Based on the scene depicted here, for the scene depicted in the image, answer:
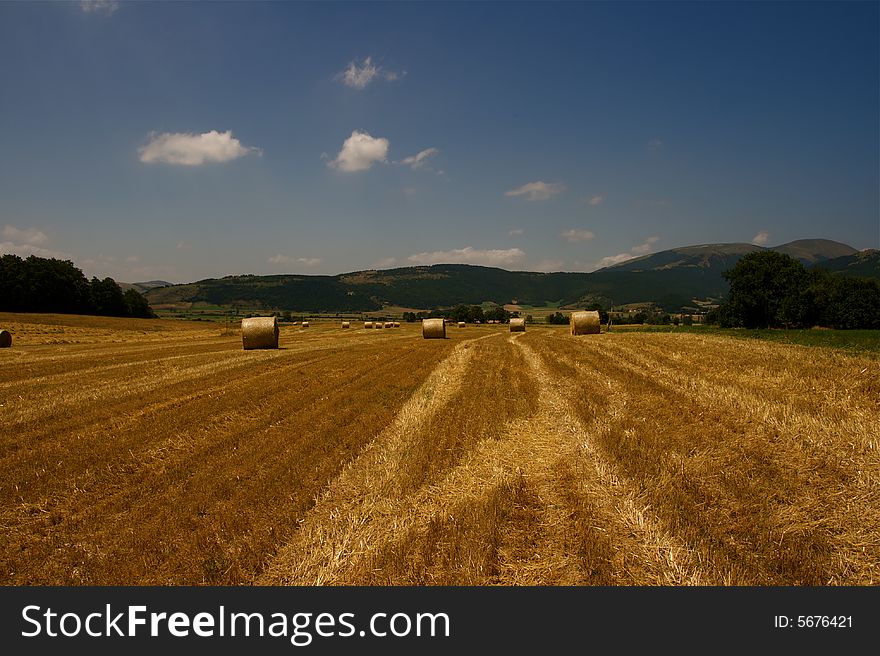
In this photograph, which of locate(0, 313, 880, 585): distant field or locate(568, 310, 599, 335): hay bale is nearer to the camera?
locate(0, 313, 880, 585): distant field

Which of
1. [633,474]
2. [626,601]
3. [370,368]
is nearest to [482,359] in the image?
[370,368]

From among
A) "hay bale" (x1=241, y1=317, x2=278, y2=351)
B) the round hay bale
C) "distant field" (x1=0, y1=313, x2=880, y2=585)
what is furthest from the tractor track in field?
the round hay bale

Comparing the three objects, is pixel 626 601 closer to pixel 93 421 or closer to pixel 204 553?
pixel 204 553

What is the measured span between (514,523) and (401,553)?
4.94 ft

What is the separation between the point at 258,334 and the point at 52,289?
79.3 meters

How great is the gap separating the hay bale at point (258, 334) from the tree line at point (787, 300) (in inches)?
2892

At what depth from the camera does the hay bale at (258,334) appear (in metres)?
27.8

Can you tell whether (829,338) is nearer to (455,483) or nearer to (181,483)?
(455,483)

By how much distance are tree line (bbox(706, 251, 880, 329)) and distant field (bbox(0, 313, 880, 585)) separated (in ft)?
224

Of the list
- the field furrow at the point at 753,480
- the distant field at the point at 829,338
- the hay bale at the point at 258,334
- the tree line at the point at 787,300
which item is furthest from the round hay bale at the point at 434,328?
the tree line at the point at 787,300

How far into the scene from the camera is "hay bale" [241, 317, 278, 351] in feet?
91.2

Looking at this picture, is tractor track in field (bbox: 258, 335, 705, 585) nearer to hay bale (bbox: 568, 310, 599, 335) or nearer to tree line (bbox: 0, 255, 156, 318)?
hay bale (bbox: 568, 310, 599, 335)

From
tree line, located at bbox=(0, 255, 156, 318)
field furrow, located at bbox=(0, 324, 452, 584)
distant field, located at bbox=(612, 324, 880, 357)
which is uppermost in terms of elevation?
tree line, located at bbox=(0, 255, 156, 318)

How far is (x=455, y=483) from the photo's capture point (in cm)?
650
